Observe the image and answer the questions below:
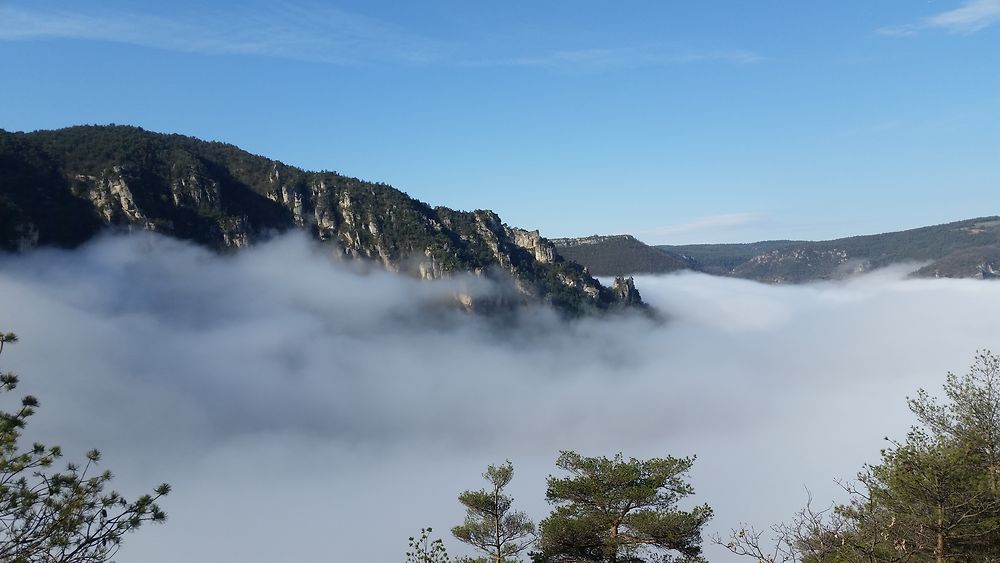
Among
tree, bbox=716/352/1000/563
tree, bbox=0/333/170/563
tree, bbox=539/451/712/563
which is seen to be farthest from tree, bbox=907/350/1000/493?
tree, bbox=0/333/170/563

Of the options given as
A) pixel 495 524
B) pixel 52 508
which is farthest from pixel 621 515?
pixel 52 508

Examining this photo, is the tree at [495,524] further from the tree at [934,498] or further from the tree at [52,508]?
the tree at [52,508]

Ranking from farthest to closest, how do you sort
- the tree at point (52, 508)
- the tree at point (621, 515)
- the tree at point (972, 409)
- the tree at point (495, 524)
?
the tree at point (495, 524)
the tree at point (621, 515)
the tree at point (972, 409)
the tree at point (52, 508)

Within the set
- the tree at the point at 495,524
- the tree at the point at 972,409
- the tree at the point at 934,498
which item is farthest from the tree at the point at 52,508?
the tree at the point at 972,409

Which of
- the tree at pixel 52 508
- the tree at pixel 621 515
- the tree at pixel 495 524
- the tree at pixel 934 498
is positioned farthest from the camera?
the tree at pixel 495 524

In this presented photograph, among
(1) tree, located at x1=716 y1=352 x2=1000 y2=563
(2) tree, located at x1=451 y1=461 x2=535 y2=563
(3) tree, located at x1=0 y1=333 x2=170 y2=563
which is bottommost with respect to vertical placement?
(2) tree, located at x1=451 y1=461 x2=535 y2=563

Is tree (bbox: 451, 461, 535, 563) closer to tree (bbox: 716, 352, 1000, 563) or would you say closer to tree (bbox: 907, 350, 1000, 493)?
tree (bbox: 716, 352, 1000, 563)

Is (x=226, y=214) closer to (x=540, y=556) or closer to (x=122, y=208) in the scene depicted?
(x=122, y=208)
